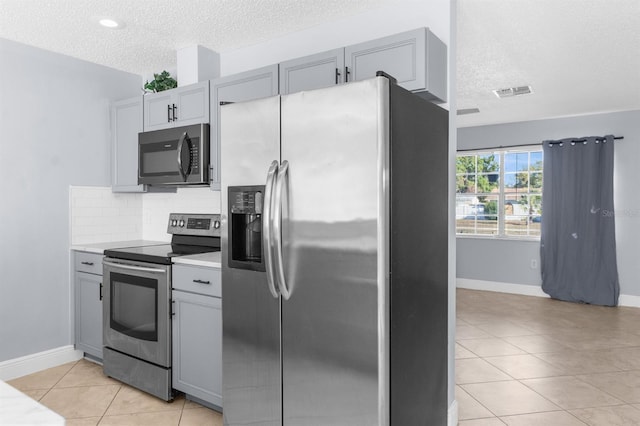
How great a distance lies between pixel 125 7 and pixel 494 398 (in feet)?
11.6

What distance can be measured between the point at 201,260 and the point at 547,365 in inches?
115

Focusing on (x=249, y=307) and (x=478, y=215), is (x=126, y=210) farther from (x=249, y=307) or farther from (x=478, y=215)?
(x=478, y=215)

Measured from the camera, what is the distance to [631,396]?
9.87 feet

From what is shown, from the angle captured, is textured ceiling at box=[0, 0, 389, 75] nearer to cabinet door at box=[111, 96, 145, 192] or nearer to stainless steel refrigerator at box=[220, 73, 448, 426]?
cabinet door at box=[111, 96, 145, 192]

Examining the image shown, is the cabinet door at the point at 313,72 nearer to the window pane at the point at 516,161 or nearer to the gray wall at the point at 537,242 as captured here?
the gray wall at the point at 537,242

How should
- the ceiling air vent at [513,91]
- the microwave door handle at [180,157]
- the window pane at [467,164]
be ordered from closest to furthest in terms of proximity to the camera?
1. the microwave door handle at [180,157]
2. the ceiling air vent at [513,91]
3. the window pane at [467,164]

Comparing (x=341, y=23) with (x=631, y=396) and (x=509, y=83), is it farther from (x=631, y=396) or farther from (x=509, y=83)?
(x=631, y=396)

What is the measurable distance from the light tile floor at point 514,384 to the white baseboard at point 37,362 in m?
0.06

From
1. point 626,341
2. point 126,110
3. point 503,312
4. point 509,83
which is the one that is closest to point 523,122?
point 509,83

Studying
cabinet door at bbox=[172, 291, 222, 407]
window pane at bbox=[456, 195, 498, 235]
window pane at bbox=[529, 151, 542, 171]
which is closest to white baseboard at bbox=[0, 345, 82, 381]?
cabinet door at bbox=[172, 291, 222, 407]

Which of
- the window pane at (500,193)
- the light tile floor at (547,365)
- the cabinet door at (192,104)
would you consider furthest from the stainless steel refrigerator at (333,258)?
the window pane at (500,193)

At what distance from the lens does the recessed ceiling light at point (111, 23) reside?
2.92m

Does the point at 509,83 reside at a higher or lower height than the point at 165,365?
higher

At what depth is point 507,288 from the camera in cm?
645
